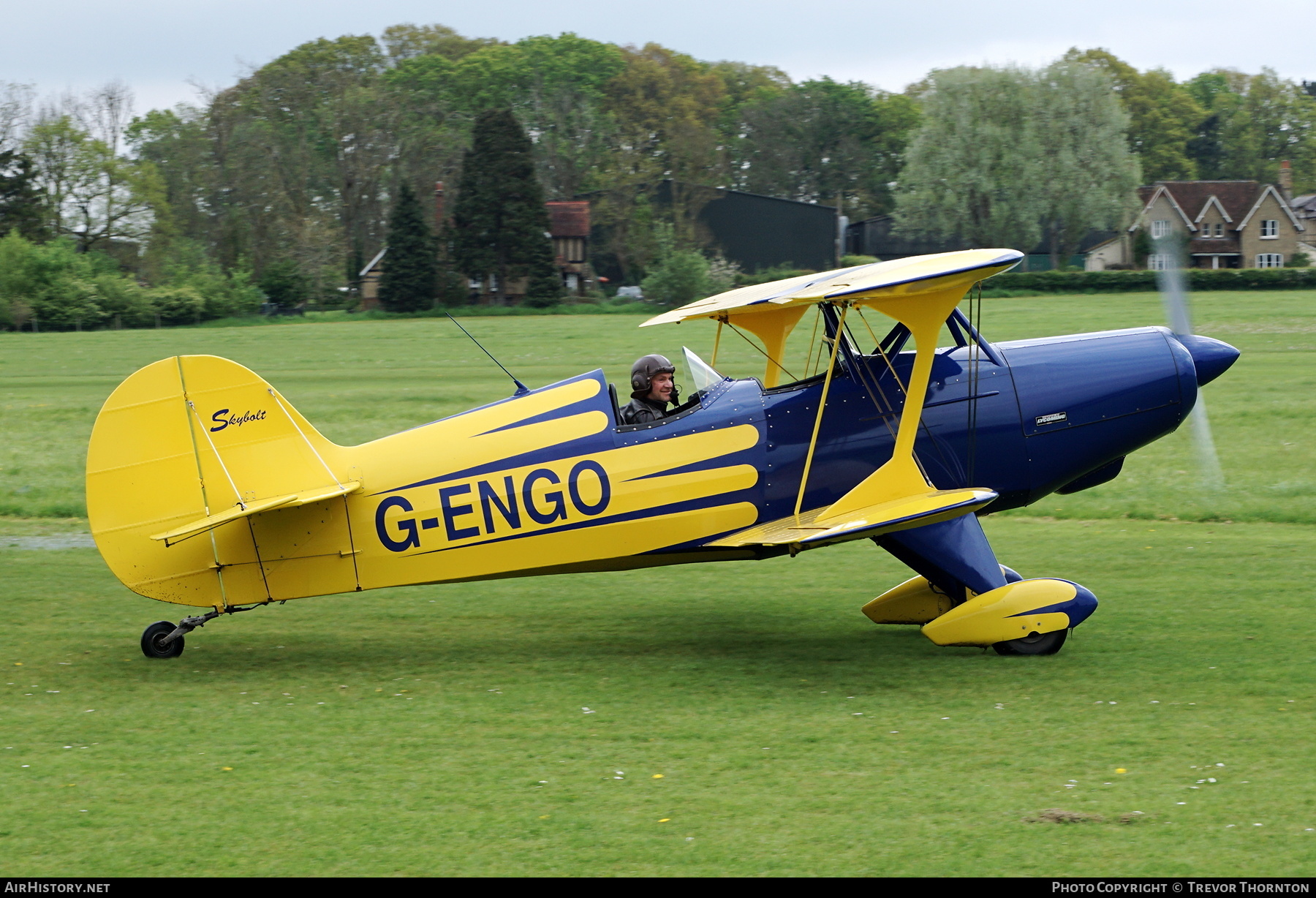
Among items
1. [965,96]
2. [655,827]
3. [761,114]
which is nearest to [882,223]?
[965,96]

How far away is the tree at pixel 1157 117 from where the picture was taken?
9606 cm

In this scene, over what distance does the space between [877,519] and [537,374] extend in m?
22.1

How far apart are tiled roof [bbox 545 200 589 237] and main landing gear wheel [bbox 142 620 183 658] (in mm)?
56762

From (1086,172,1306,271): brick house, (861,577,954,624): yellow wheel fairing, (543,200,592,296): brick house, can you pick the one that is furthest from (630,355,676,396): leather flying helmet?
(1086,172,1306,271): brick house

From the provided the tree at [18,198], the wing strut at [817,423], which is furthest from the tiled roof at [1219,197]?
the wing strut at [817,423]

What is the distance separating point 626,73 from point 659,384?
88588 millimetres

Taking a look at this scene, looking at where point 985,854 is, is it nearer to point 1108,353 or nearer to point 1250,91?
point 1108,353

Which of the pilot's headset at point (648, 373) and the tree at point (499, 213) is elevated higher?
the tree at point (499, 213)

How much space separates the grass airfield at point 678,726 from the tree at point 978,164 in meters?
56.9

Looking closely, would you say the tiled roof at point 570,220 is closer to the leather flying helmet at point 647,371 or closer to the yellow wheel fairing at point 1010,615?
the leather flying helmet at point 647,371

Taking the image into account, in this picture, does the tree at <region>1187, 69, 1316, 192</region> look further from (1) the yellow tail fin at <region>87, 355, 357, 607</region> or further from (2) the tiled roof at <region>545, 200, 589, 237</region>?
(1) the yellow tail fin at <region>87, 355, 357, 607</region>

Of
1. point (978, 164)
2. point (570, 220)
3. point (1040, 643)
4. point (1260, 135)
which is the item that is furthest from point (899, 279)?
point (1260, 135)
